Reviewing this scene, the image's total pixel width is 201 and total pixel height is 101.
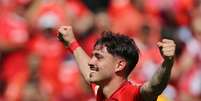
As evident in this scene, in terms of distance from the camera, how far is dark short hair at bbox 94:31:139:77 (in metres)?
6.27

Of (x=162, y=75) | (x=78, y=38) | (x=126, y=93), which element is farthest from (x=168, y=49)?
(x=78, y=38)

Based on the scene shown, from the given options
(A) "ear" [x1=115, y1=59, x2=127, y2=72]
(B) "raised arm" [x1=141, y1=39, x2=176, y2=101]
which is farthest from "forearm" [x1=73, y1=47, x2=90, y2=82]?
(B) "raised arm" [x1=141, y1=39, x2=176, y2=101]

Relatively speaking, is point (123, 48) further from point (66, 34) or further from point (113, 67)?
point (66, 34)

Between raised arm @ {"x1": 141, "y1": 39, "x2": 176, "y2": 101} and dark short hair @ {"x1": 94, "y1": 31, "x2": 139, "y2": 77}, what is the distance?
1.11ft

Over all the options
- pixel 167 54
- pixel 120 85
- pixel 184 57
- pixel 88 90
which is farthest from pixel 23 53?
pixel 167 54

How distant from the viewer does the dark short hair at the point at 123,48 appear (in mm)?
6270

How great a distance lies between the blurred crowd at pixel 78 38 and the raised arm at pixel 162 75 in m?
3.43

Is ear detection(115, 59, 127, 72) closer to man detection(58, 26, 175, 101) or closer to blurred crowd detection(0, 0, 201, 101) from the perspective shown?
man detection(58, 26, 175, 101)

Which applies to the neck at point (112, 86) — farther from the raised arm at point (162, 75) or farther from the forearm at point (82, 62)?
the forearm at point (82, 62)

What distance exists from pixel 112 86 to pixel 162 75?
68 cm

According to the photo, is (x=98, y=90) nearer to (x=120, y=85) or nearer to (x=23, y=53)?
(x=120, y=85)

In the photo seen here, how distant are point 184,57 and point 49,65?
146cm

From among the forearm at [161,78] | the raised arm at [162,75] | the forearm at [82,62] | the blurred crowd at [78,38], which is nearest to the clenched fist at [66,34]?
the forearm at [82,62]

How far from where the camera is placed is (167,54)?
562 centimetres
